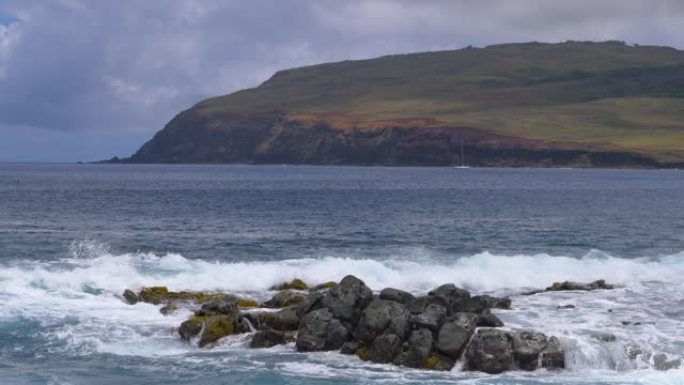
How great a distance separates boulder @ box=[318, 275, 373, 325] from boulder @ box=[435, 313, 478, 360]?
3.14 metres

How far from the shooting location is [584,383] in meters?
24.5

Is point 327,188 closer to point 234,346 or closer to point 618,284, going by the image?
point 618,284

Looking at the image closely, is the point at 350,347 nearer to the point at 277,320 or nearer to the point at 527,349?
the point at 277,320

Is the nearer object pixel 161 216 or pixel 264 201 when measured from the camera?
pixel 161 216

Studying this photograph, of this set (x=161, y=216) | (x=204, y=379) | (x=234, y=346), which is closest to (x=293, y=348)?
(x=234, y=346)

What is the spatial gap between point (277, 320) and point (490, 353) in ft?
24.9

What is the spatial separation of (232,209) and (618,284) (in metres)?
50.3

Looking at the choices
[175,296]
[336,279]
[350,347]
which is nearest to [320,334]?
[350,347]

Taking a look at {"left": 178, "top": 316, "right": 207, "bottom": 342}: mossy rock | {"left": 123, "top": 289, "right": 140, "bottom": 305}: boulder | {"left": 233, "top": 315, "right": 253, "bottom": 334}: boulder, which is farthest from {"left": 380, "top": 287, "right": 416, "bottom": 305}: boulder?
{"left": 123, "top": 289, "right": 140, "bottom": 305}: boulder

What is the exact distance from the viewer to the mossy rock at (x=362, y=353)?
2683 cm

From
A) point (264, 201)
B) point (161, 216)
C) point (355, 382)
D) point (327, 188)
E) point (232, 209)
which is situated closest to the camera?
point (355, 382)

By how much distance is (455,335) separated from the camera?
1046 inches

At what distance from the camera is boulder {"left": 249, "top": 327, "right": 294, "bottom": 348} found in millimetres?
28469

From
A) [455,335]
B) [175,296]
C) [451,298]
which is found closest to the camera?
[455,335]
